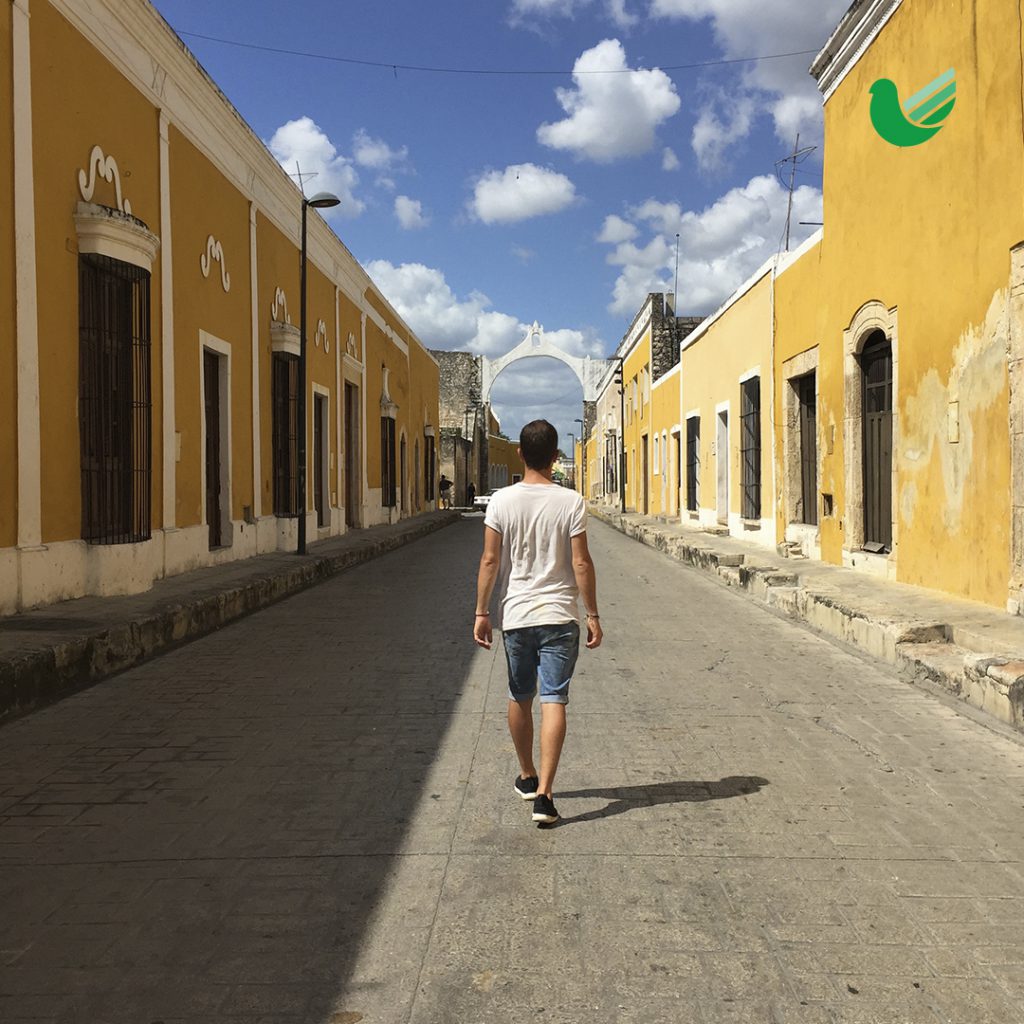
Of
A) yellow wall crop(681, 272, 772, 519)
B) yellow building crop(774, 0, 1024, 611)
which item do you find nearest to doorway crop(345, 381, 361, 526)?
yellow wall crop(681, 272, 772, 519)

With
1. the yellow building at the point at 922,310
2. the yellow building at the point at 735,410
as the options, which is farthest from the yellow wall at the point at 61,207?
the yellow building at the point at 735,410

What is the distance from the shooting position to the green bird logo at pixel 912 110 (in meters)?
8.59

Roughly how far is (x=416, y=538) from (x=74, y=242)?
621 inches

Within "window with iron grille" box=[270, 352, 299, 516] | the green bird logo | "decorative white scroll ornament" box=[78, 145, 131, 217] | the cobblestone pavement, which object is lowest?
the cobblestone pavement

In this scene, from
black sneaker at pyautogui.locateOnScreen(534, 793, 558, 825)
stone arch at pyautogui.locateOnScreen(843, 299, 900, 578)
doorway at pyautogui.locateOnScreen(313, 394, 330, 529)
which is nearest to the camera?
black sneaker at pyautogui.locateOnScreen(534, 793, 558, 825)

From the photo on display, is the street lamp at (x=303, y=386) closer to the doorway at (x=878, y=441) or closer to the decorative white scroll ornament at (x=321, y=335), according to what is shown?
the decorative white scroll ornament at (x=321, y=335)

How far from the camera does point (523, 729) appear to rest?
3.79 meters

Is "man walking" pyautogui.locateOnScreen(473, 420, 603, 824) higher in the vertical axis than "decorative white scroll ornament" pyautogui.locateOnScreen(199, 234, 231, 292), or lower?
lower

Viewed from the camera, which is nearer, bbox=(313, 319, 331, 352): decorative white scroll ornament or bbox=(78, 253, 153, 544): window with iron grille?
bbox=(78, 253, 153, 544): window with iron grille

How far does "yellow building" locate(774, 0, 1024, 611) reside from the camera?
7.48 m

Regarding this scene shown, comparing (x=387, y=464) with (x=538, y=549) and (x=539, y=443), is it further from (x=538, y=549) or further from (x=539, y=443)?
(x=538, y=549)

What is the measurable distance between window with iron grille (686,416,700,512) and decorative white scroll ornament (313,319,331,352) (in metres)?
9.24

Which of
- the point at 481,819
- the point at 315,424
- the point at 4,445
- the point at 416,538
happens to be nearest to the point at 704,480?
the point at 416,538

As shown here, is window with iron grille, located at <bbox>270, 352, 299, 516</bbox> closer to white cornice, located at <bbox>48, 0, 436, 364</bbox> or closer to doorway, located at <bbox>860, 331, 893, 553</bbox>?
white cornice, located at <bbox>48, 0, 436, 364</bbox>
